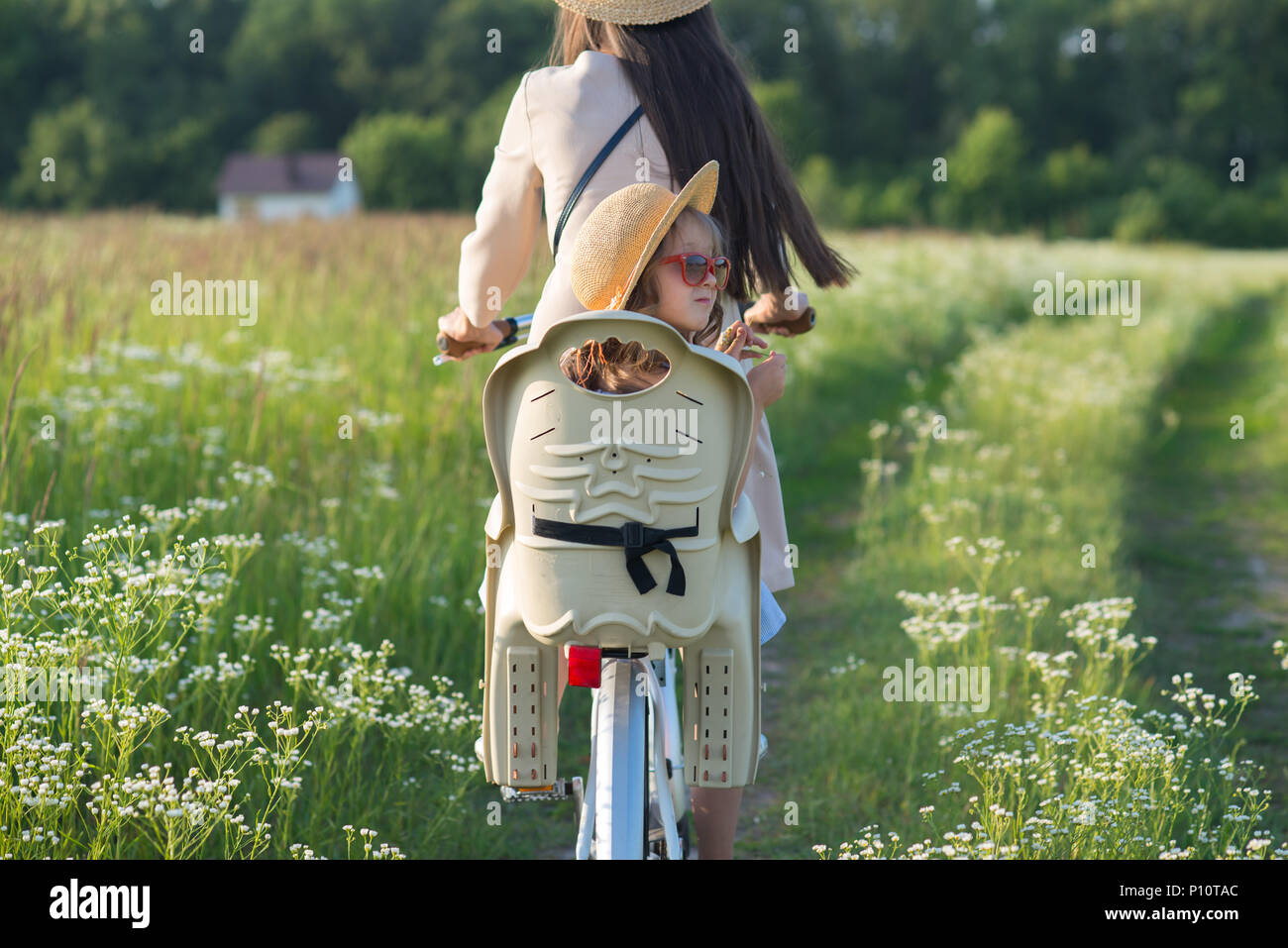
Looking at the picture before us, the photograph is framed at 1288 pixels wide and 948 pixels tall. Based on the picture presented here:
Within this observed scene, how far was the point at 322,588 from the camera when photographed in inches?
171

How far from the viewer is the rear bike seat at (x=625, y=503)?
6.36 feet

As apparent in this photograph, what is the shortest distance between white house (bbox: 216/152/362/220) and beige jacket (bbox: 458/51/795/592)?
4812cm

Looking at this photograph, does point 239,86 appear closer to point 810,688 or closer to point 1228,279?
point 1228,279

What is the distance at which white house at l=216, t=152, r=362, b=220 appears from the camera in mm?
51156

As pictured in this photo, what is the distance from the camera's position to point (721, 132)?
8.54 feet

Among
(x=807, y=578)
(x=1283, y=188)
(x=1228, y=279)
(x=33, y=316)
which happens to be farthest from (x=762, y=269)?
(x=1283, y=188)

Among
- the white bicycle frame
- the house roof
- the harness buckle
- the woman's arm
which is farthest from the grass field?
the house roof

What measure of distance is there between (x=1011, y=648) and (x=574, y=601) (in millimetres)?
2686

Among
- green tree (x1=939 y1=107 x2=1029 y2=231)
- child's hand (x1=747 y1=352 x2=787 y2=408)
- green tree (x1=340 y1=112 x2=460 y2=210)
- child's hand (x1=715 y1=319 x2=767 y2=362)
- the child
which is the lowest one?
child's hand (x1=747 y1=352 x2=787 y2=408)

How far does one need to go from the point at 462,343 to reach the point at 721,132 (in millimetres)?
745

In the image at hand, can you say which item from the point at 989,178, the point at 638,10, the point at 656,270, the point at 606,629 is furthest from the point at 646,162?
the point at 989,178

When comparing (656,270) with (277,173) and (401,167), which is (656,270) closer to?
(401,167)

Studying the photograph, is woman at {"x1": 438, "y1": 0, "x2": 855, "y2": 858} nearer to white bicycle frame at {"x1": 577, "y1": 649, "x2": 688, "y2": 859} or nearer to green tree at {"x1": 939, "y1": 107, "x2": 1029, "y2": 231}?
white bicycle frame at {"x1": 577, "y1": 649, "x2": 688, "y2": 859}
